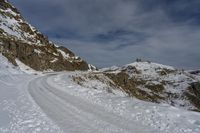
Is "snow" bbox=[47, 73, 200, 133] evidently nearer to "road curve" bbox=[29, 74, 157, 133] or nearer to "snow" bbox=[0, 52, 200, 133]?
"snow" bbox=[0, 52, 200, 133]

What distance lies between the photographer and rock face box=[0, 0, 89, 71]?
281 ft

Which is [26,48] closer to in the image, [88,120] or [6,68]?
[6,68]

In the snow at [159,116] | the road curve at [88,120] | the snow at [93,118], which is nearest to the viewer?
the road curve at [88,120]

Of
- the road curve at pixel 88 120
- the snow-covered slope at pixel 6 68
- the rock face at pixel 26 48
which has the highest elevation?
the rock face at pixel 26 48

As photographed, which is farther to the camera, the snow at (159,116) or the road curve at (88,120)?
the snow at (159,116)

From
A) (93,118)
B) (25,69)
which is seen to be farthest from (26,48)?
(93,118)

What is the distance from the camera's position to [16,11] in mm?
131875

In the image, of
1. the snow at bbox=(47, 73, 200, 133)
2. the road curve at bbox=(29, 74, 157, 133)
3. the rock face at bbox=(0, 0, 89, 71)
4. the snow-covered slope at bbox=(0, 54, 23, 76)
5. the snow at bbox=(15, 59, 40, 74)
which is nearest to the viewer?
the road curve at bbox=(29, 74, 157, 133)

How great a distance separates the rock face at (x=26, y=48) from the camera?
85562 millimetres

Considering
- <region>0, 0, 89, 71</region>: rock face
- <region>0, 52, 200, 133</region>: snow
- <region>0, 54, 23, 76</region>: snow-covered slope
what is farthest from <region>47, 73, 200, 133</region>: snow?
<region>0, 0, 89, 71</region>: rock face

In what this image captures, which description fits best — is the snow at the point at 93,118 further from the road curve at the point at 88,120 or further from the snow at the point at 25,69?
the snow at the point at 25,69

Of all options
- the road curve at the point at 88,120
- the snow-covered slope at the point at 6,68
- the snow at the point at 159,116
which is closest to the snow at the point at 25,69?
the snow-covered slope at the point at 6,68

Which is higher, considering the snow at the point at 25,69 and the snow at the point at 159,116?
the snow at the point at 25,69

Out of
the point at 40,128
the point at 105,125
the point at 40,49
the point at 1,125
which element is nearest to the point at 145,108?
the point at 105,125
